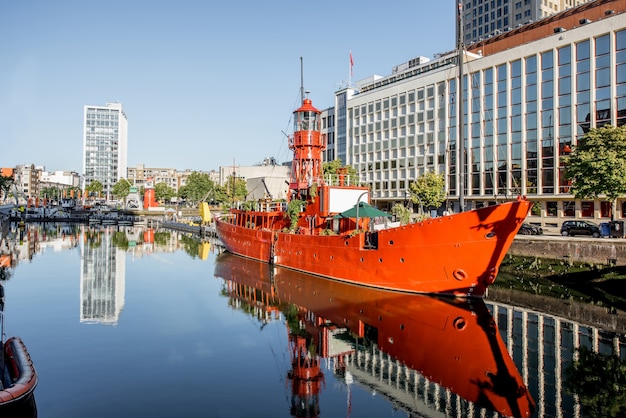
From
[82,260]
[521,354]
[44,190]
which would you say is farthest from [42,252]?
[44,190]

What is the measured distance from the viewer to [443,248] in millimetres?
23422

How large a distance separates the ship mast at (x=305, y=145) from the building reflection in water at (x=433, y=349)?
14881 mm

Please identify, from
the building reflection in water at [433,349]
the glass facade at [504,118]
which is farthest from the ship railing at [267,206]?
the glass facade at [504,118]

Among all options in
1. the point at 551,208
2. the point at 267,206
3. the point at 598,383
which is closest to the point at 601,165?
the point at 551,208

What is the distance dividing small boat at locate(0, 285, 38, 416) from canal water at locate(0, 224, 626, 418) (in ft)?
1.68

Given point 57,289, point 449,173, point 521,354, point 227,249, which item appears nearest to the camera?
point 521,354

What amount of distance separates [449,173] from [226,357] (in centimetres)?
4935

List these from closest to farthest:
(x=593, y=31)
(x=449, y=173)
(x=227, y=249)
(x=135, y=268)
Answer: (x=135, y=268)
(x=593, y=31)
(x=227, y=249)
(x=449, y=173)

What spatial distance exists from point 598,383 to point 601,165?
933 inches

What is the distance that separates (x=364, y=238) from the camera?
2720cm

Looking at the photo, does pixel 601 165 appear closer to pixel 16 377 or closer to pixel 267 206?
pixel 267 206

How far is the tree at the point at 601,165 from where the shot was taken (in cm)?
3225

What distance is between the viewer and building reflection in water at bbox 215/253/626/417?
12812 mm

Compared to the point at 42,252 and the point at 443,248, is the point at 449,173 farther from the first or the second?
the point at 42,252
